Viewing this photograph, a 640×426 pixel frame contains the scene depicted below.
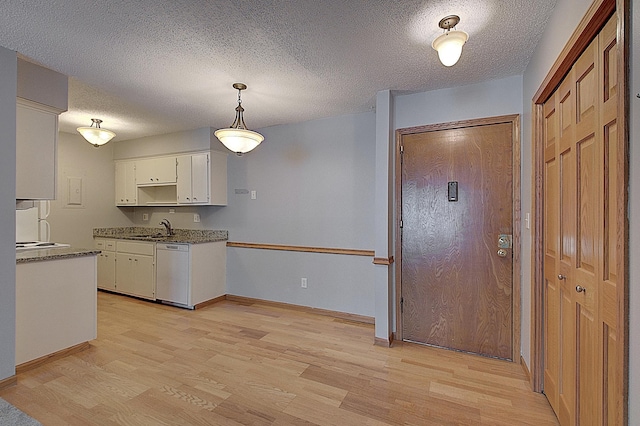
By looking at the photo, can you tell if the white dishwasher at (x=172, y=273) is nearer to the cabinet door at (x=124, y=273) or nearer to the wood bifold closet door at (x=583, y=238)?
the cabinet door at (x=124, y=273)

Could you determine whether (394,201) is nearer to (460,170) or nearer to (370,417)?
(460,170)

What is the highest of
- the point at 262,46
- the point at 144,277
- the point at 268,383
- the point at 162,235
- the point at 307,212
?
the point at 262,46

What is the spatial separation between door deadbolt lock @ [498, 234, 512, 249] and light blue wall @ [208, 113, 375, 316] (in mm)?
1268

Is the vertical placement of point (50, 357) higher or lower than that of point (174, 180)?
lower

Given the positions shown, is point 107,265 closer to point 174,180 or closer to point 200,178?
point 174,180

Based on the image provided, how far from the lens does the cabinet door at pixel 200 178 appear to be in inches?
167

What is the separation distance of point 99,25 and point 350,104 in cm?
216

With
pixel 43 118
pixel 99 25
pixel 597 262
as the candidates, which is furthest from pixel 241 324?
pixel 597 262

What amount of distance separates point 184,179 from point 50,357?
250 centimetres

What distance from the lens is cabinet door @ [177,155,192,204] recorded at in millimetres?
4379

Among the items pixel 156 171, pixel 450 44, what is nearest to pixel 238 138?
pixel 450 44

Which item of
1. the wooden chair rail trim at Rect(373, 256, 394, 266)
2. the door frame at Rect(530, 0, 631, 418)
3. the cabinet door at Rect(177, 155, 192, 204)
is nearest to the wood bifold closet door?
the door frame at Rect(530, 0, 631, 418)

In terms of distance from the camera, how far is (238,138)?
2672 millimetres

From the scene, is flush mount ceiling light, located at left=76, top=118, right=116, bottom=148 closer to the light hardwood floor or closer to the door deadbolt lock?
the light hardwood floor
